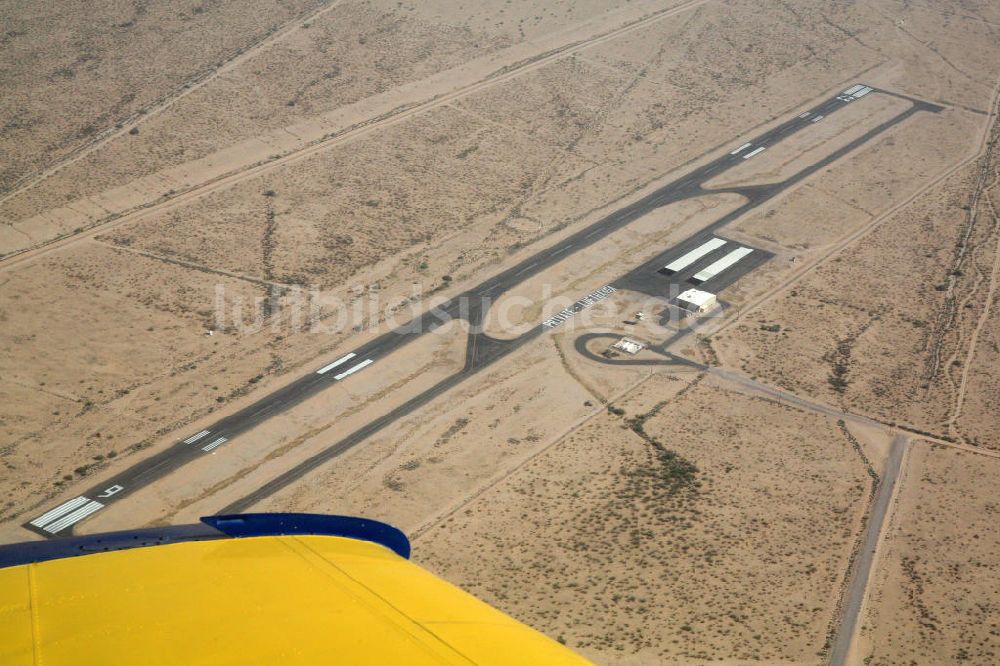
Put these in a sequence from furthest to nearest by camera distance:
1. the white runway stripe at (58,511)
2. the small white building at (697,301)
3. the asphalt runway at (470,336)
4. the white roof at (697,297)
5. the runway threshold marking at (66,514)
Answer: the white roof at (697,297)
the small white building at (697,301)
the asphalt runway at (470,336)
the white runway stripe at (58,511)
the runway threshold marking at (66,514)

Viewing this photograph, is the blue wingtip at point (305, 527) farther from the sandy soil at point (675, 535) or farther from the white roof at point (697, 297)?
the white roof at point (697, 297)

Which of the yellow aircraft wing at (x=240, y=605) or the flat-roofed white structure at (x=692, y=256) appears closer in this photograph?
the yellow aircraft wing at (x=240, y=605)

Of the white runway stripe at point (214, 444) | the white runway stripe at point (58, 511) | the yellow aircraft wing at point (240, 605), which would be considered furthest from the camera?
the white runway stripe at point (214, 444)

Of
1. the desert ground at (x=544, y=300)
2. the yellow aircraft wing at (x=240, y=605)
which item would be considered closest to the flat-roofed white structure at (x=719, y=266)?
the desert ground at (x=544, y=300)

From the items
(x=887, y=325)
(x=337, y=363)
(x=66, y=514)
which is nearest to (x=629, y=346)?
(x=887, y=325)

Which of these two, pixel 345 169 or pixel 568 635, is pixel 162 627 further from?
pixel 345 169

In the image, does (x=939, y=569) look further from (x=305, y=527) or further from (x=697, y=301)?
(x=305, y=527)
